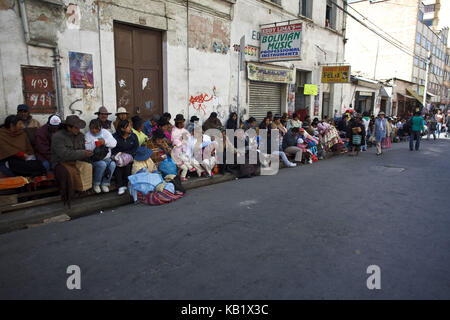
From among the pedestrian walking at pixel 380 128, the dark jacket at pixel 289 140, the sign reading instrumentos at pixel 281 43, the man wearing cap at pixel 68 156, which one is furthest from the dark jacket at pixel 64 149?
the pedestrian walking at pixel 380 128

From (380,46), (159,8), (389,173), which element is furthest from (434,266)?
(380,46)

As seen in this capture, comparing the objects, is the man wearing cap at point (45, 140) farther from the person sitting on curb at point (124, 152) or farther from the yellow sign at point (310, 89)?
the yellow sign at point (310, 89)

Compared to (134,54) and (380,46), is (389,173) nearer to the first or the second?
(134,54)

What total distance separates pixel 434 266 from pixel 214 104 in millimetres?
8545

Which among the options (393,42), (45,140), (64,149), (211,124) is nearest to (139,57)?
(211,124)

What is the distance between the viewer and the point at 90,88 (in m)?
7.39

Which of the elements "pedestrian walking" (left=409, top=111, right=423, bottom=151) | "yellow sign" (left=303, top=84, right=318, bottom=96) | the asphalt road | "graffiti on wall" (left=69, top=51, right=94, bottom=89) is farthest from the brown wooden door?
"pedestrian walking" (left=409, top=111, right=423, bottom=151)

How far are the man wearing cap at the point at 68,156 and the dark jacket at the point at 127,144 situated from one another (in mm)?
731

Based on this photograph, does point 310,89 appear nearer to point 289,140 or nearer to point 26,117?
point 289,140

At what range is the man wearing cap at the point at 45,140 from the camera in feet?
18.7

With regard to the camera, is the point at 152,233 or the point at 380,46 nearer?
the point at 152,233

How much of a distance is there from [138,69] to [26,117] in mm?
3548

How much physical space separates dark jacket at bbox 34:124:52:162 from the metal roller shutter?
27.7 ft

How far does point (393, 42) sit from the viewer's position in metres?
36.8
